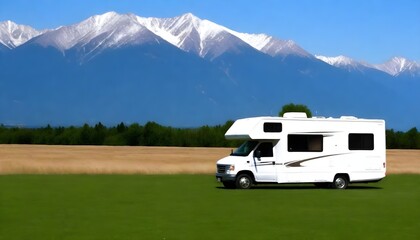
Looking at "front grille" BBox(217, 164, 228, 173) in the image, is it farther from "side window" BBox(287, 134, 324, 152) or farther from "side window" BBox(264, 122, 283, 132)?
"side window" BBox(287, 134, 324, 152)

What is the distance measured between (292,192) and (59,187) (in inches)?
327

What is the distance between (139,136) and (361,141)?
6450 cm

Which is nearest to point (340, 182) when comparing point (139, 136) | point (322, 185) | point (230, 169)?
point (322, 185)

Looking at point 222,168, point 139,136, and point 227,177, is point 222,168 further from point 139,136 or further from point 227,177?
point 139,136

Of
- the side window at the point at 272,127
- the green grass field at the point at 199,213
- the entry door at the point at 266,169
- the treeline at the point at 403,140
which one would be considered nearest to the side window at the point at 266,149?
the entry door at the point at 266,169

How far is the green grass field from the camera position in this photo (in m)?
15.3

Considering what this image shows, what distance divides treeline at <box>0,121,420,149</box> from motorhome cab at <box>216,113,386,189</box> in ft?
190

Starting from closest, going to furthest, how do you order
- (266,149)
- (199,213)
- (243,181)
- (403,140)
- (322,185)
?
(199,213)
(243,181)
(266,149)
(322,185)
(403,140)

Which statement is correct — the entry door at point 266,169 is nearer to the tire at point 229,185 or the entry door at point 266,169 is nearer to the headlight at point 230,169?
the headlight at point 230,169

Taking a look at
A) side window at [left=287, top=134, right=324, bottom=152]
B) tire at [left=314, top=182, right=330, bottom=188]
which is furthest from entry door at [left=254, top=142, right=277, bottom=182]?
tire at [left=314, top=182, right=330, bottom=188]

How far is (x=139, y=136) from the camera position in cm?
9425

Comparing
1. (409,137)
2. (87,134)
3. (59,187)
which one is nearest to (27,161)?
(59,187)

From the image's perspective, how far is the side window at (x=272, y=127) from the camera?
1176 inches

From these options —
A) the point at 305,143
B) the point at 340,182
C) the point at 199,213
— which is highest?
the point at 305,143
